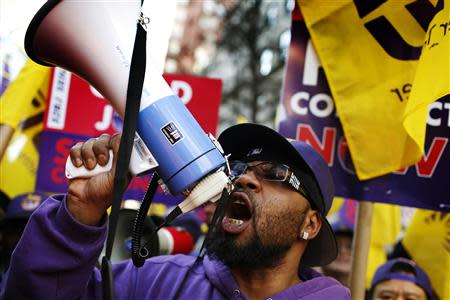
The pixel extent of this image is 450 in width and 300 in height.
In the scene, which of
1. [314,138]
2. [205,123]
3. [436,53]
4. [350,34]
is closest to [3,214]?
[205,123]

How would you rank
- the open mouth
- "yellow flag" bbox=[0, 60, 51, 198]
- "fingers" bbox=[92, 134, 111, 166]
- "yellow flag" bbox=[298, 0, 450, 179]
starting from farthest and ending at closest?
"yellow flag" bbox=[0, 60, 51, 198]
"yellow flag" bbox=[298, 0, 450, 179]
the open mouth
"fingers" bbox=[92, 134, 111, 166]

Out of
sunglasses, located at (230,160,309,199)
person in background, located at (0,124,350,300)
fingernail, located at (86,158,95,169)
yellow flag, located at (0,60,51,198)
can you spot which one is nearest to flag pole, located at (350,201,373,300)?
person in background, located at (0,124,350,300)

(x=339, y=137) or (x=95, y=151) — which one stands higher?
(x=95, y=151)

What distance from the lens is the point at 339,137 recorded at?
3467 mm

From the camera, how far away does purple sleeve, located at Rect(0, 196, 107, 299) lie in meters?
1.83

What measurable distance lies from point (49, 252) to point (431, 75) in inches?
66.2

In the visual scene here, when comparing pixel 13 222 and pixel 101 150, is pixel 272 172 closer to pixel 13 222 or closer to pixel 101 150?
pixel 101 150

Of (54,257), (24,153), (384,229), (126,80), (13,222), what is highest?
(126,80)

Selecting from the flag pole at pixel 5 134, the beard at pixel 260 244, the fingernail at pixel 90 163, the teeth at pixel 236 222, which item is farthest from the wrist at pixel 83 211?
the flag pole at pixel 5 134

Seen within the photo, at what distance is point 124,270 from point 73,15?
106cm

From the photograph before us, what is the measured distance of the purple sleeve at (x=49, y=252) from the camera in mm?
1828

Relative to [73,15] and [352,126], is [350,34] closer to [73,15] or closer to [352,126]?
[352,126]

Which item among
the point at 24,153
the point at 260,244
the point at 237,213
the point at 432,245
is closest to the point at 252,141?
the point at 237,213

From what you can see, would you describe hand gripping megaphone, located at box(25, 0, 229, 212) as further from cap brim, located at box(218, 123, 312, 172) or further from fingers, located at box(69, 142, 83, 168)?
cap brim, located at box(218, 123, 312, 172)
